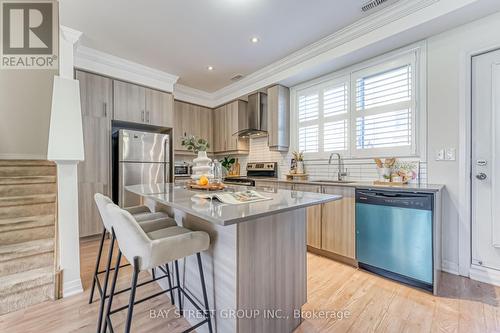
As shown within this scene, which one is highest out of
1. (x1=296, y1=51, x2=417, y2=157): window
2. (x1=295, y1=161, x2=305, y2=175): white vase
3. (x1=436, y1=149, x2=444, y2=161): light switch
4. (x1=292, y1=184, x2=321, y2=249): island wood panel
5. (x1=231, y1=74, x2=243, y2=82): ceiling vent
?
(x1=231, y1=74, x2=243, y2=82): ceiling vent

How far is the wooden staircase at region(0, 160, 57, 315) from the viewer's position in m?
1.74

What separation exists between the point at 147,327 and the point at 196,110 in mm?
3951

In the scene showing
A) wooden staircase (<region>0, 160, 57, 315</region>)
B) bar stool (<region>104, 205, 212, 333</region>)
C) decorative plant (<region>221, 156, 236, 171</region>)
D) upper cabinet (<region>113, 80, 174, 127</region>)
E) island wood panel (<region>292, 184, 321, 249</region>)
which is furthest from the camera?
decorative plant (<region>221, 156, 236, 171</region>)

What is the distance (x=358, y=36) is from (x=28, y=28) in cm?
423

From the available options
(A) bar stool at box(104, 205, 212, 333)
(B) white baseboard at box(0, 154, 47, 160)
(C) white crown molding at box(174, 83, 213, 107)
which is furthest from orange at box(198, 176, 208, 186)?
(B) white baseboard at box(0, 154, 47, 160)

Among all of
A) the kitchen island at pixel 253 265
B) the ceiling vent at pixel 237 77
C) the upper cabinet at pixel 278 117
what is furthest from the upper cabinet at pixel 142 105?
the kitchen island at pixel 253 265

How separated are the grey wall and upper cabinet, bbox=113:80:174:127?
3.64 feet

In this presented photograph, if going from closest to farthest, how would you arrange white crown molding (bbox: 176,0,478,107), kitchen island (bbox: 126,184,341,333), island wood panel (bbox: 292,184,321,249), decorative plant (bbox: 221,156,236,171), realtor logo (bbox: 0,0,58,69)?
kitchen island (bbox: 126,184,341,333)
white crown molding (bbox: 176,0,478,107)
island wood panel (bbox: 292,184,321,249)
realtor logo (bbox: 0,0,58,69)
decorative plant (bbox: 221,156,236,171)

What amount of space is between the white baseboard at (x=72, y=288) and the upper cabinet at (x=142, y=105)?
7.72 ft

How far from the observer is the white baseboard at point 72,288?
184cm

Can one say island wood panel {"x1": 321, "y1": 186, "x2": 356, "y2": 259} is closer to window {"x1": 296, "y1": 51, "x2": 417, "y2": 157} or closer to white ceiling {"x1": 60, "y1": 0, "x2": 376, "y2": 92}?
window {"x1": 296, "y1": 51, "x2": 417, "y2": 157}

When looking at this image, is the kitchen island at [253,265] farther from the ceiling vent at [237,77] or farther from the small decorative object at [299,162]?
the ceiling vent at [237,77]

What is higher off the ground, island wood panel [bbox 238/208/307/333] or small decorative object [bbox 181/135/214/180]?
small decorative object [bbox 181/135/214/180]

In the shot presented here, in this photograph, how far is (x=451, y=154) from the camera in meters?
2.22
